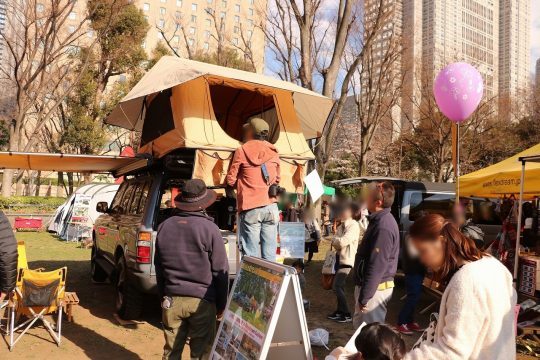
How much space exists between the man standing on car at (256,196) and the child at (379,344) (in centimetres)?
224

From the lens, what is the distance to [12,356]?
4.89 metres

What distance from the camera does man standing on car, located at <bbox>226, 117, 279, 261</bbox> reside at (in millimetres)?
4770

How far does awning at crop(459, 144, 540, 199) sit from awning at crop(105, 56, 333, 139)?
2935mm

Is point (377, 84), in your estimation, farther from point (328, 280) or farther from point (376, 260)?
point (376, 260)

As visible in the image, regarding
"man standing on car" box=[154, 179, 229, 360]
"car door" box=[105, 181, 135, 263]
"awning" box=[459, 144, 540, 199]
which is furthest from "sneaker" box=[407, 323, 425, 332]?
"car door" box=[105, 181, 135, 263]

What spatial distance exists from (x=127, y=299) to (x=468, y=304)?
479 cm

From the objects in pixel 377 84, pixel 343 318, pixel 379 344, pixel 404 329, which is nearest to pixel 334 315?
pixel 343 318

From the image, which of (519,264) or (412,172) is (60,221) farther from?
(412,172)

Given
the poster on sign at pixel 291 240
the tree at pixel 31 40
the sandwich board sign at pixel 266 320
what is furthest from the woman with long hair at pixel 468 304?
the tree at pixel 31 40

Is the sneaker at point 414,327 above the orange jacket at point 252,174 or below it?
below

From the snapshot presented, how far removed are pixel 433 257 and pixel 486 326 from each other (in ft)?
1.22

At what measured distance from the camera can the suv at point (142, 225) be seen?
17.8ft

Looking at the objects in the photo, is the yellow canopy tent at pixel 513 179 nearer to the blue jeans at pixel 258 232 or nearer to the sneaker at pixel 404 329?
the sneaker at pixel 404 329

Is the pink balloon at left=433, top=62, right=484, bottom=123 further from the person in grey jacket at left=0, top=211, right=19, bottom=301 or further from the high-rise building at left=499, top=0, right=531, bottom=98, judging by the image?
the high-rise building at left=499, top=0, right=531, bottom=98
